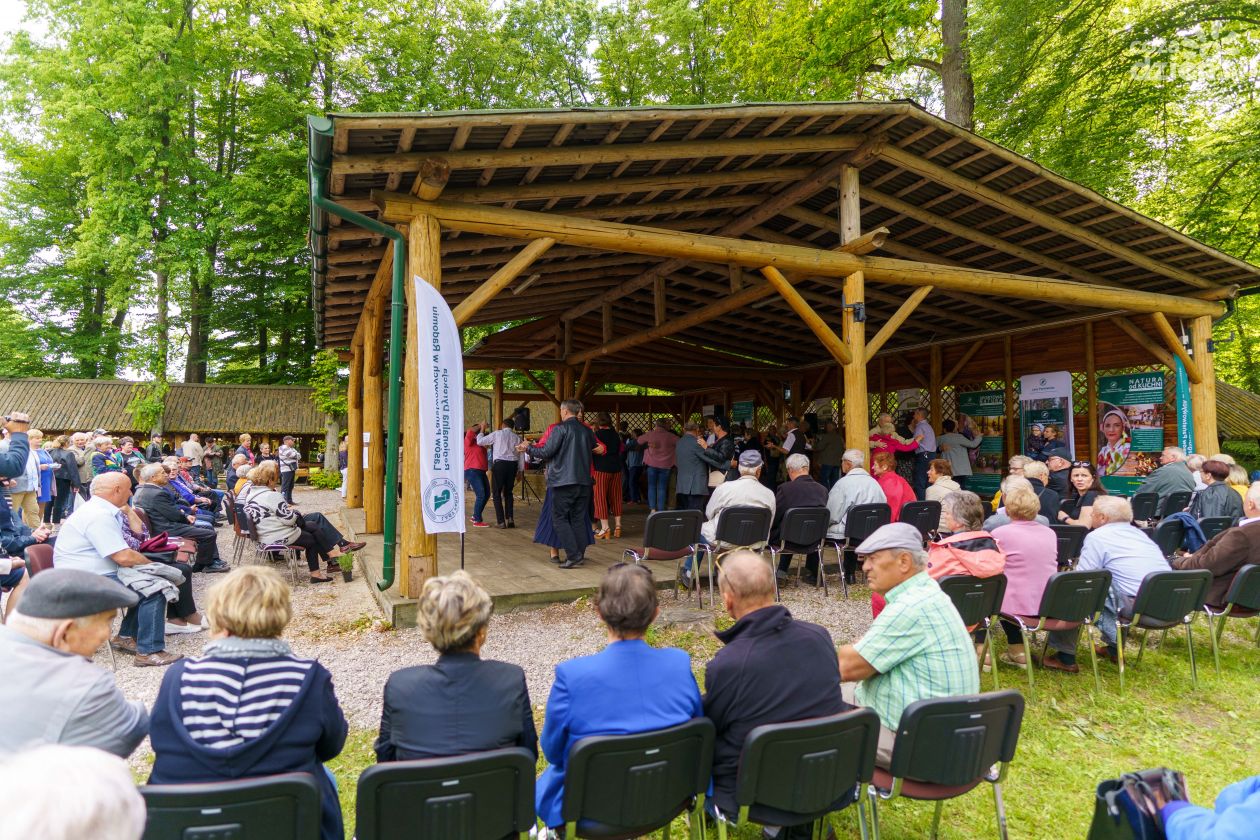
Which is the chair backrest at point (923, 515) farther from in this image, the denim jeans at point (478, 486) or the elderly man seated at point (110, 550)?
the elderly man seated at point (110, 550)

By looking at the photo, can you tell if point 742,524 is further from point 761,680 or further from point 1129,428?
point 1129,428

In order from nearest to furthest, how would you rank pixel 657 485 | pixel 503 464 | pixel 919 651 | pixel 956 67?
pixel 919 651
pixel 657 485
pixel 503 464
pixel 956 67

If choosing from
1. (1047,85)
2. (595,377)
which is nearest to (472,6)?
(595,377)

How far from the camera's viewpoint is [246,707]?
1781mm

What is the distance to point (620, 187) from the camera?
6.10 m

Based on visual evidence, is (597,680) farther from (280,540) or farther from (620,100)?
(620,100)

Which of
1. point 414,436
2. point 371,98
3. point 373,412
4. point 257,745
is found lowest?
point 257,745

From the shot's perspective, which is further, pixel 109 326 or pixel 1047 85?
pixel 109 326

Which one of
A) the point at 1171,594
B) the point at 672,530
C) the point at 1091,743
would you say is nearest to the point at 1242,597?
the point at 1171,594

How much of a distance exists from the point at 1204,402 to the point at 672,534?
8251mm

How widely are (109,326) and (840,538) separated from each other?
25560 millimetres

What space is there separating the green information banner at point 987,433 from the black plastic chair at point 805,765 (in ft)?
35.9

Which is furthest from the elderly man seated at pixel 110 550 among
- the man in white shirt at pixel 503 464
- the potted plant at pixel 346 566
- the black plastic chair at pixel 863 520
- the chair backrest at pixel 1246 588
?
the chair backrest at pixel 1246 588

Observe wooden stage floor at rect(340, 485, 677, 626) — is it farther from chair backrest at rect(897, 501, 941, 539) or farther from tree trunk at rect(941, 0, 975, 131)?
tree trunk at rect(941, 0, 975, 131)
